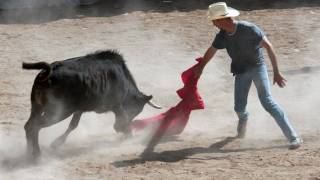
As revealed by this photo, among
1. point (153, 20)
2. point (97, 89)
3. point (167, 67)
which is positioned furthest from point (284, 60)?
point (97, 89)

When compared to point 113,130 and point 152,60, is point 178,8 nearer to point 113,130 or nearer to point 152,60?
point 152,60

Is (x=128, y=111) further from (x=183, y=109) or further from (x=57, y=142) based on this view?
(x=57, y=142)

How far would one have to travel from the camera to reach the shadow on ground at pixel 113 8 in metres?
16.2

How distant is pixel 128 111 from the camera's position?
30.2ft

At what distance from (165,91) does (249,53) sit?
3.22 m

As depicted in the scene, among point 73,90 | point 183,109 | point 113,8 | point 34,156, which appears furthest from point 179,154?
point 113,8

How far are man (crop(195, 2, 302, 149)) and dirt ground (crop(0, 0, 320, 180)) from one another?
1.37ft

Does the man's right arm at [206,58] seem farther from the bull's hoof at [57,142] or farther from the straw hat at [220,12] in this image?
the bull's hoof at [57,142]

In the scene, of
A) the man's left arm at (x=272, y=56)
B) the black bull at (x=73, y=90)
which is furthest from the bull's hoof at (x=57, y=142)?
the man's left arm at (x=272, y=56)

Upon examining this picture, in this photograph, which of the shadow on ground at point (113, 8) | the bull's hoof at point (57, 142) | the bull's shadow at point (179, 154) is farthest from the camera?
the shadow on ground at point (113, 8)

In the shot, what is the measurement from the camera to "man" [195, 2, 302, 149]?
810 centimetres

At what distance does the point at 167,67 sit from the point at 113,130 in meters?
3.25

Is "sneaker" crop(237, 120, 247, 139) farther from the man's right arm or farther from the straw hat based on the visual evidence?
the straw hat

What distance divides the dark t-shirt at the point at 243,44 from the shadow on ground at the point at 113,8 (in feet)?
26.9
